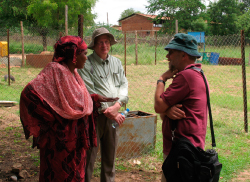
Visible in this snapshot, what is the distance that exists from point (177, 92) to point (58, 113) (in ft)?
3.17

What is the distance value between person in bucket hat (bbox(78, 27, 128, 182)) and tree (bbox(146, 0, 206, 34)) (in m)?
32.0

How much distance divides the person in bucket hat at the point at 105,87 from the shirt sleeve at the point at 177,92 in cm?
90

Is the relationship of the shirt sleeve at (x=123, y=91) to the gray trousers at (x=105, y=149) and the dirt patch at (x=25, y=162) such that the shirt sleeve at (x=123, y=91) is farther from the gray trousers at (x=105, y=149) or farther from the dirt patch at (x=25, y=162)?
the dirt patch at (x=25, y=162)

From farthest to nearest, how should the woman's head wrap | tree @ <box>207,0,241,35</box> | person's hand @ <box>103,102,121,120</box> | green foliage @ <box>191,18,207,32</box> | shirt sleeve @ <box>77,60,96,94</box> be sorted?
tree @ <box>207,0,241,35</box>, green foliage @ <box>191,18,207,32</box>, shirt sleeve @ <box>77,60,96,94</box>, person's hand @ <box>103,102,121,120</box>, the woman's head wrap

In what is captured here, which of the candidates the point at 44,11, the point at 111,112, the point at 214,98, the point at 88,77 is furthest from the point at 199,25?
the point at 111,112

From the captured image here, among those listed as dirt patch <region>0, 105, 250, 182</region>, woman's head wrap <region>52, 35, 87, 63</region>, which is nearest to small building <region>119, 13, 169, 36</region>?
dirt patch <region>0, 105, 250, 182</region>

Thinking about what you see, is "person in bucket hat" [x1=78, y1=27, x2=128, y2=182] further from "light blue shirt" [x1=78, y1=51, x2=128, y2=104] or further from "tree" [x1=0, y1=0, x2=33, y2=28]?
"tree" [x1=0, y1=0, x2=33, y2=28]

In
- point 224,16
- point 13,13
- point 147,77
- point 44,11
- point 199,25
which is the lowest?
point 147,77

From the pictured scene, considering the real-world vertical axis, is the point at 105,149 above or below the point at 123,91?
below

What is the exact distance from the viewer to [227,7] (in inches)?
1384

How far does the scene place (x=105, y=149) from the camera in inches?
120

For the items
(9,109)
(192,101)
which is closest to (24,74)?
(9,109)

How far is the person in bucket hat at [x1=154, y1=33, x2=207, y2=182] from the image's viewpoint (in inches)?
76.7

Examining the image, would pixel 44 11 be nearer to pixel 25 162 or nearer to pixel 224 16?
pixel 25 162
